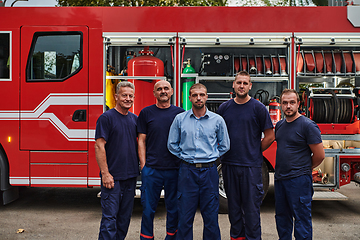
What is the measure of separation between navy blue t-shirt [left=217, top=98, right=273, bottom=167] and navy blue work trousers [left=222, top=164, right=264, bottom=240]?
96 mm

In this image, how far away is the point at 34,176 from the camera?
189 inches

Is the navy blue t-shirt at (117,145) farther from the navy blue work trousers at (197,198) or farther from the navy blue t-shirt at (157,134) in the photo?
the navy blue work trousers at (197,198)

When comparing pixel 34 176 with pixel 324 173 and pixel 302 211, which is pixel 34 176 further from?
pixel 324 173

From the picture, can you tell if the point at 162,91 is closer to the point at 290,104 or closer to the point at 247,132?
the point at 247,132

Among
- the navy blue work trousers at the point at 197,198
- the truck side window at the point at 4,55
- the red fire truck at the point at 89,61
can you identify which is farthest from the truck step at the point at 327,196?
the truck side window at the point at 4,55

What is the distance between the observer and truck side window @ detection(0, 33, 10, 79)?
4785 mm

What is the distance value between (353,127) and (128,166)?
3.57m

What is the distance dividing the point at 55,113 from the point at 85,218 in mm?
1678

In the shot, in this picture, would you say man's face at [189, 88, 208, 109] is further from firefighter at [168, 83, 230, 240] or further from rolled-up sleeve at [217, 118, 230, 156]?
rolled-up sleeve at [217, 118, 230, 156]

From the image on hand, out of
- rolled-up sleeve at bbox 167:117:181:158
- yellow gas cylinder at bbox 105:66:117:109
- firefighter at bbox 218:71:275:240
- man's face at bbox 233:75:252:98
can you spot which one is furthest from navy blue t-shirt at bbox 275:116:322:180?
yellow gas cylinder at bbox 105:66:117:109

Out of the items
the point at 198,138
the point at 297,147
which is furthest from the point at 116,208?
the point at 297,147

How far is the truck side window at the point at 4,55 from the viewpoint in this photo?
15.7 ft

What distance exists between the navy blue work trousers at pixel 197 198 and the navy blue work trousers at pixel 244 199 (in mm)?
311

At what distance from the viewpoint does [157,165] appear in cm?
337
